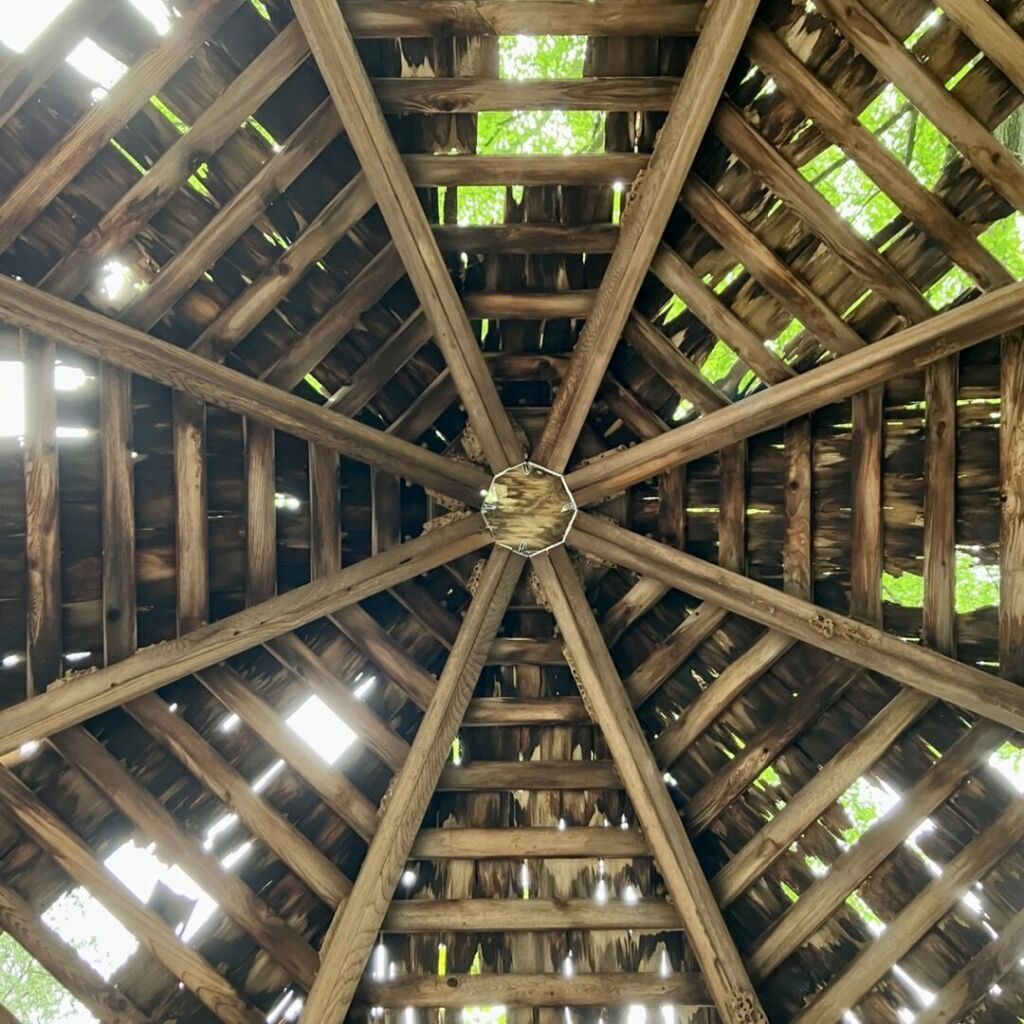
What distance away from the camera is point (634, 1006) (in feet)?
14.4

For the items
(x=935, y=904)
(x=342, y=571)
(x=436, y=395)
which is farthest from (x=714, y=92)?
(x=935, y=904)

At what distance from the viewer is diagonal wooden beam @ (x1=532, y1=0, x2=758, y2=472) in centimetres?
366

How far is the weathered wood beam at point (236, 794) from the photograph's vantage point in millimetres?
4383

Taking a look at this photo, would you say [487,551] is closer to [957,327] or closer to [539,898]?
[539,898]

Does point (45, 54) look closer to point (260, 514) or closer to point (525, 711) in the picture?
point (260, 514)

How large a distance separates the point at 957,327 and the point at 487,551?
9.48 ft

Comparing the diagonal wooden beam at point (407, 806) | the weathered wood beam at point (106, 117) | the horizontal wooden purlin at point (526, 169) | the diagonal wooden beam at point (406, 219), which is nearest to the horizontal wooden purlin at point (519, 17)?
the diagonal wooden beam at point (406, 219)

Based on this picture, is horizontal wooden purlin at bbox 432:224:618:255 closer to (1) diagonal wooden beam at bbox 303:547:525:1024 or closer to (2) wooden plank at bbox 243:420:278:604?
(2) wooden plank at bbox 243:420:278:604

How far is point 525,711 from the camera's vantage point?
188 inches

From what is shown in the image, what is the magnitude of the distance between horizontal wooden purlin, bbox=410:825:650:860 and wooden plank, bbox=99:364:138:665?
6.82 feet

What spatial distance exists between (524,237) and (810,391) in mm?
1801

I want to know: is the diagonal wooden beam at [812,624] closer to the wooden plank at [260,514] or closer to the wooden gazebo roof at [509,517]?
the wooden gazebo roof at [509,517]

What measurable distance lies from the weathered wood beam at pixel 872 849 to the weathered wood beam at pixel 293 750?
2.39 m

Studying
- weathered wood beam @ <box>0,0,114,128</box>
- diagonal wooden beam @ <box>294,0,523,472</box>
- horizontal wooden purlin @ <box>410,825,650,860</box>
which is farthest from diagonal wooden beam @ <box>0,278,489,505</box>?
horizontal wooden purlin @ <box>410,825,650,860</box>
